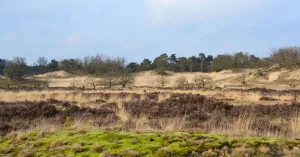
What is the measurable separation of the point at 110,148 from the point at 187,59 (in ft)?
322

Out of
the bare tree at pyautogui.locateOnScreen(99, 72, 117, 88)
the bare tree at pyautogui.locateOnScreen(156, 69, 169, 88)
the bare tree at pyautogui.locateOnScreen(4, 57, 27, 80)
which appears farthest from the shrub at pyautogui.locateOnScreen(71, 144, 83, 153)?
the bare tree at pyautogui.locateOnScreen(4, 57, 27, 80)

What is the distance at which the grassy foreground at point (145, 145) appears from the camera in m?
6.64

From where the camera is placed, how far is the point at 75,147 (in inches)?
286

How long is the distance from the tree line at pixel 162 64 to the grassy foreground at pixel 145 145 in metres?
47.0

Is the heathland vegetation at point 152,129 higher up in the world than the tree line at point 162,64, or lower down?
lower down

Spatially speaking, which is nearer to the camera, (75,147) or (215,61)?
(75,147)

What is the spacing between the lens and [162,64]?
4050 inches

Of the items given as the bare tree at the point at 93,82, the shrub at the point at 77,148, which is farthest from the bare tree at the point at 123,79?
the shrub at the point at 77,148

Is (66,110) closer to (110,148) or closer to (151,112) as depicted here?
(151,112)

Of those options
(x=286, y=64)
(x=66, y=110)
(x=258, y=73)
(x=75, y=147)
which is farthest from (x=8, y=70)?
(x=75, y=147)

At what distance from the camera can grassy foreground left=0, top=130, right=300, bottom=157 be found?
21.8 ft

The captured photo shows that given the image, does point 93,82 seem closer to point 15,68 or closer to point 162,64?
point 15,68

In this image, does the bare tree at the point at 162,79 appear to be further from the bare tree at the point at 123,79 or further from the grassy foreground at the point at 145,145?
the grassy foreground at the point at 145,145

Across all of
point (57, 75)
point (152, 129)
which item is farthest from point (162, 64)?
point (152, 129)
